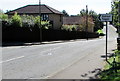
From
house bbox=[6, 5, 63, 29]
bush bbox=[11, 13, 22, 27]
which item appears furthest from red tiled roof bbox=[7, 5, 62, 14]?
bush bbox=[11, 13, 22, 27]

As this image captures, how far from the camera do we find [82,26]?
8075 centimetres

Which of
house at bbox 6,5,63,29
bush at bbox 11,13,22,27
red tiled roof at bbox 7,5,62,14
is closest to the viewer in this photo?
bush at bbox 11,13,22,27

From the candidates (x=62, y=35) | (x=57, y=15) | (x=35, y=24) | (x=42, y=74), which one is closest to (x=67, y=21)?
(x=57, y=15)

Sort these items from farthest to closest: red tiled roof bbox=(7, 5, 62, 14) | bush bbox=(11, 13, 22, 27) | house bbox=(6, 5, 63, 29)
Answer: red tiled roof bbox=(7, 5, 62, 14) < house bbox=(6, 5, 63, 29) < bush bbox=(11, 13, 22, 27)

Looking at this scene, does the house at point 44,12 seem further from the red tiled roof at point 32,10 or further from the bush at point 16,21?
the bush at point 16,21

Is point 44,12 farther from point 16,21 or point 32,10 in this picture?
point 16,21

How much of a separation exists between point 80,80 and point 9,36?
28.9 metres

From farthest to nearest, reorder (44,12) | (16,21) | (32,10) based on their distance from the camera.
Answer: (32,10) < (44,12) < (16,21)

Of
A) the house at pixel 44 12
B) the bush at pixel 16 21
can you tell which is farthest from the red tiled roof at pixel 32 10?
the bush at pixel 16 21

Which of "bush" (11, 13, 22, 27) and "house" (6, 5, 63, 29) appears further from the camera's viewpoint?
"house" (6, 5, 63, 29)

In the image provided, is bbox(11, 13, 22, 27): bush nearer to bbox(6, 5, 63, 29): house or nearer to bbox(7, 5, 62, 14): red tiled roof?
bbox(6, 5, 63, 29): house

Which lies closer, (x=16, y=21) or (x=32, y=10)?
(x=16, y=21)

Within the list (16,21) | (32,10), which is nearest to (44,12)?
(32,10)

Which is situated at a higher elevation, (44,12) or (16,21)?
(44,12)
